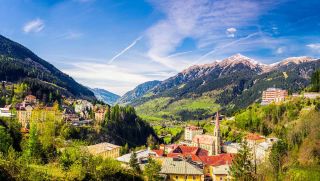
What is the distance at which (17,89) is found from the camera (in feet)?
652

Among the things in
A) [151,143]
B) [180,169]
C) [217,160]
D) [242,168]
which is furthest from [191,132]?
[242,168]

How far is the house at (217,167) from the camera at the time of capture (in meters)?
84.9

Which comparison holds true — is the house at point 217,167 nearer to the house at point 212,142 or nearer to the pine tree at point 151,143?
the house at point 212,142

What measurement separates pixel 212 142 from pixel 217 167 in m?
38.1

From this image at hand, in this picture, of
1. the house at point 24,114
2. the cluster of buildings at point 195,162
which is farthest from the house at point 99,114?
the cluster of buildings at point 195,162

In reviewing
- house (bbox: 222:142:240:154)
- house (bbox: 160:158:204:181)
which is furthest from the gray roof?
house (bbox: 222:142:240:154)

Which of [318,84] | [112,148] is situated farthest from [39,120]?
[318,84]

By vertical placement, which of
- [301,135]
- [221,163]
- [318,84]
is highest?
[318,84]

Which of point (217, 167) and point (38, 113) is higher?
point (38, 113)

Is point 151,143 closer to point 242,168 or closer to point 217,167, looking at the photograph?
point 217,167

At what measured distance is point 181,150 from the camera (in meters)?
119

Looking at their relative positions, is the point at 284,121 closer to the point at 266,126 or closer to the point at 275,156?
the point at 266,126

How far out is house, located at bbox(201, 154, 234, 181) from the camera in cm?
8491

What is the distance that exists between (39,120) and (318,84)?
11401 cm
